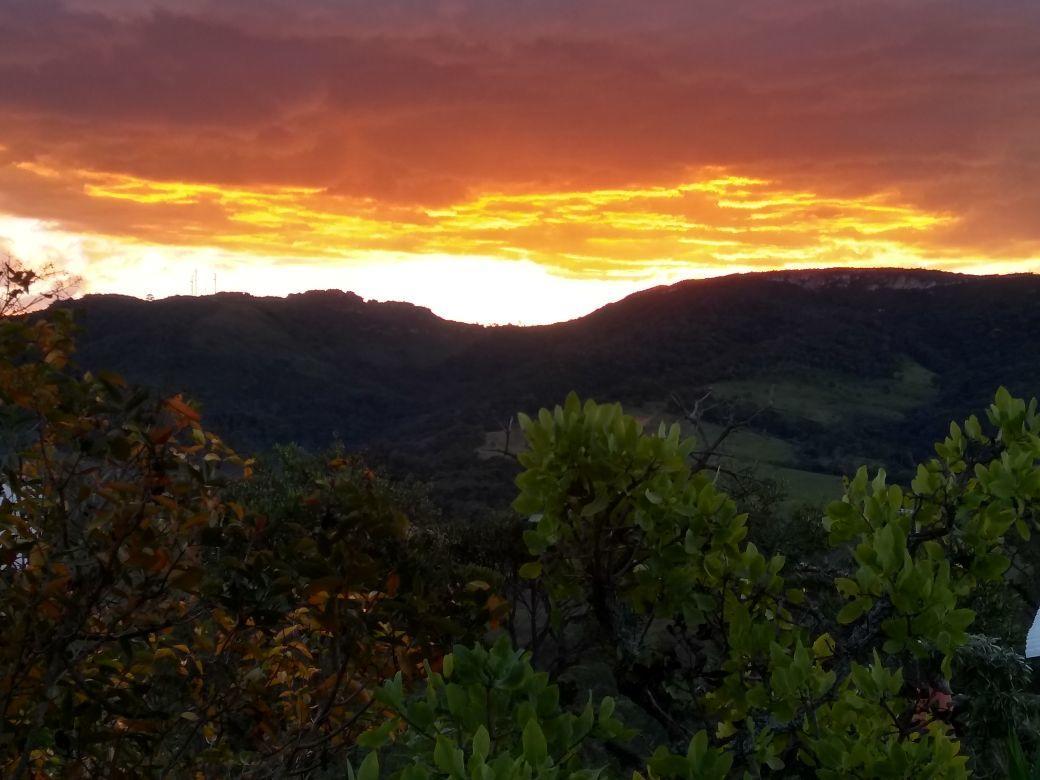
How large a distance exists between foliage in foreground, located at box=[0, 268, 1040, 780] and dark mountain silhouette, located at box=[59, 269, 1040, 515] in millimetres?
59689

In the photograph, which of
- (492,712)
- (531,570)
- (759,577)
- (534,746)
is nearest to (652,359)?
(759,577)

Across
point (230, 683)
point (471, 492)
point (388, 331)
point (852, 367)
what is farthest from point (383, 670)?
point (388, 331)

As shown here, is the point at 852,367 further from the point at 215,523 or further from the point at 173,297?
the point at 215,523

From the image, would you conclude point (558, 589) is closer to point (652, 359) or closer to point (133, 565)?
point (133, 565)

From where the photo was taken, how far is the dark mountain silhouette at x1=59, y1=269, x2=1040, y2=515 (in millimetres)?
79938

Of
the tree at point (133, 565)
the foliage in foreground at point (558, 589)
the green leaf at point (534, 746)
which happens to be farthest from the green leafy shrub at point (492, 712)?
the tree at point (133, 565)

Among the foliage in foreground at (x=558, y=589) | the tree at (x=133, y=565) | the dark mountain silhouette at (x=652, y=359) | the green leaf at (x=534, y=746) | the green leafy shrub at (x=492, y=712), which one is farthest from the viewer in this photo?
the dark mountain silhouette at (x=652, y=359)

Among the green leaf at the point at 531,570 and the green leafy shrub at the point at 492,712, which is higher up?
the green leaf at the point at 531,570

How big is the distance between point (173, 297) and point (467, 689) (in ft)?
434

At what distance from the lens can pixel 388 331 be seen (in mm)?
130000

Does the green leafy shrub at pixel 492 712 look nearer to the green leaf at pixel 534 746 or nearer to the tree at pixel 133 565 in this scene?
the green leaf at pixel 534 746

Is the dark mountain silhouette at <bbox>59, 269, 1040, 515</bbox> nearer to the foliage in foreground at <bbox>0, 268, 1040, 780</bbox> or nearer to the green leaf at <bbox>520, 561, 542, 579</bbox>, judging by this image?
the foliage in foreground at <bbox>0, 268, 1040, 780</bbox>

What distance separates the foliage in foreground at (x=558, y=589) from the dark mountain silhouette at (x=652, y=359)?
59.7 metres

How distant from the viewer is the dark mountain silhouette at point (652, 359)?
79938 millimetres
